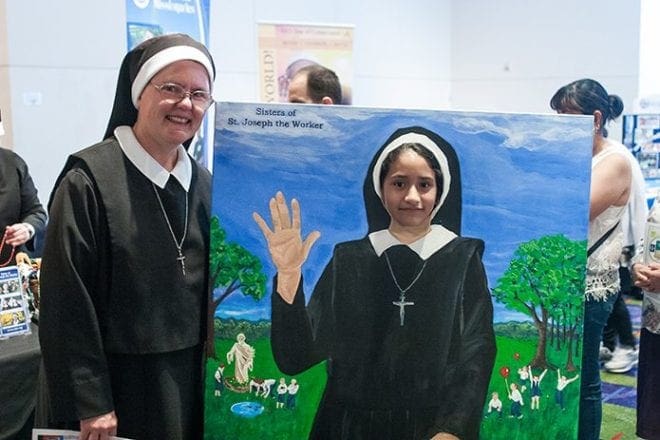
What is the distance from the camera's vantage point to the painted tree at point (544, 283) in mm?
1768

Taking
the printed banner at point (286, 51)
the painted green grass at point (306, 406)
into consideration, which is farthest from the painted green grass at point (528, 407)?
the printed banner at point (286, 51)

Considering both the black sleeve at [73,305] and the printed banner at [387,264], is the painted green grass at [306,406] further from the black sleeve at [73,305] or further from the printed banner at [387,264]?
the black sleeve at [73,305]

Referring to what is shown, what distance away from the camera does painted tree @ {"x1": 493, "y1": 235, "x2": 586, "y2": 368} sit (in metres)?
1.77

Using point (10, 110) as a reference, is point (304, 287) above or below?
below

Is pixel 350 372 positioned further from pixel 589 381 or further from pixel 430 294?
pixel 589 381

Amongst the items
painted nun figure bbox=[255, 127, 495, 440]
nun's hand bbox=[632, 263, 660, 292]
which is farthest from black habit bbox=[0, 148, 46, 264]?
nun's hand bbox=[632, 263, 660, 292]

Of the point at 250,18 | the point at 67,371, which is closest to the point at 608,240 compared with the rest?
the point at 67,371

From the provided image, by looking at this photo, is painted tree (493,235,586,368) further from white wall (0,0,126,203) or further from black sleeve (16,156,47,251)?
white wall (0,0,126,203)

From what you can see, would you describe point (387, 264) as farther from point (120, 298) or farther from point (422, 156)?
point (120, 298)

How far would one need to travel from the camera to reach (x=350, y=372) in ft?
5.79

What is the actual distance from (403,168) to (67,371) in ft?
2.82

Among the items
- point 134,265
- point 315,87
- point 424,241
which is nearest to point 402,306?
point 424,241

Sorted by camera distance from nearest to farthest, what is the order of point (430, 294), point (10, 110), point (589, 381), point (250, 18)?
point (430, 294) < point (589, 381) < point (10, 110) < point (250, 18)

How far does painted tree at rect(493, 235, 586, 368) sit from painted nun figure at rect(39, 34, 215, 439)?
0.73m
